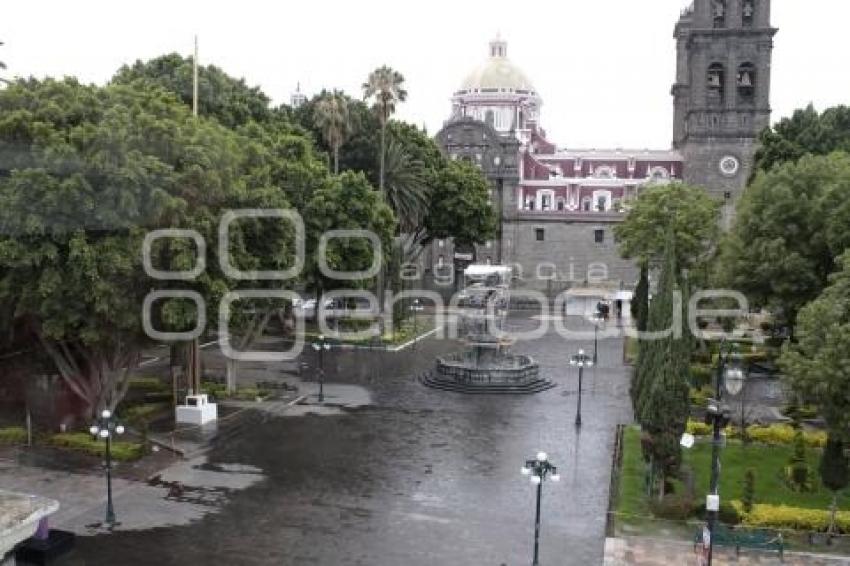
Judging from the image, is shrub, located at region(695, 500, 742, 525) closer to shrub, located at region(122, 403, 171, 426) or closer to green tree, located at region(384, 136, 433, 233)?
shrub, located at region(122, 403, 171, 426)

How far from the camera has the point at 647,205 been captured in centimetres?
5238

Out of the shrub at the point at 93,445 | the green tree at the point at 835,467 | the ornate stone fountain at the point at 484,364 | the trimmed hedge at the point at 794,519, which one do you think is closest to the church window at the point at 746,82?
the ornate stone fountain at the point at 484,364

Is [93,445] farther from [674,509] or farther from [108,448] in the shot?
[674,509]

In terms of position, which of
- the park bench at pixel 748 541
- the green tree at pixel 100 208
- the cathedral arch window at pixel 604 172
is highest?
the cathedral arch window at pixel 604 172

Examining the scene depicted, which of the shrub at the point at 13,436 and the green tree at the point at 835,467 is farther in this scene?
the shrub at the point at 13,436

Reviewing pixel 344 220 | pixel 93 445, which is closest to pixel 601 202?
pixel 344 220

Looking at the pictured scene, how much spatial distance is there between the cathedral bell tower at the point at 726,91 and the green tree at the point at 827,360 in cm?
4484

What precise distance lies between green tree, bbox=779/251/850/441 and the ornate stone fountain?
16.6 m

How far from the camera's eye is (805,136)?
2020 inches

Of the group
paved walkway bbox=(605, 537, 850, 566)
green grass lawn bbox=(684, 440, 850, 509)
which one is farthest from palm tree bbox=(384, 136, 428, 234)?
paved walkway bbox=(605, 537, 850, 566)

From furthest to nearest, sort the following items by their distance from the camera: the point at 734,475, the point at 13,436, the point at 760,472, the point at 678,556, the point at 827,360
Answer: the point at 13,436 → the point at 760,472 → the point at 734,475 → the point at 827,360 → the point at 678,556

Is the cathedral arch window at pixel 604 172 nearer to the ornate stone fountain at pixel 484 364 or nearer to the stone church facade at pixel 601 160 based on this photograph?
the stone church facade at pixel 601 160

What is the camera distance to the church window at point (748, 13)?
64312mm

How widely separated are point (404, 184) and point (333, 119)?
8.68 metres
